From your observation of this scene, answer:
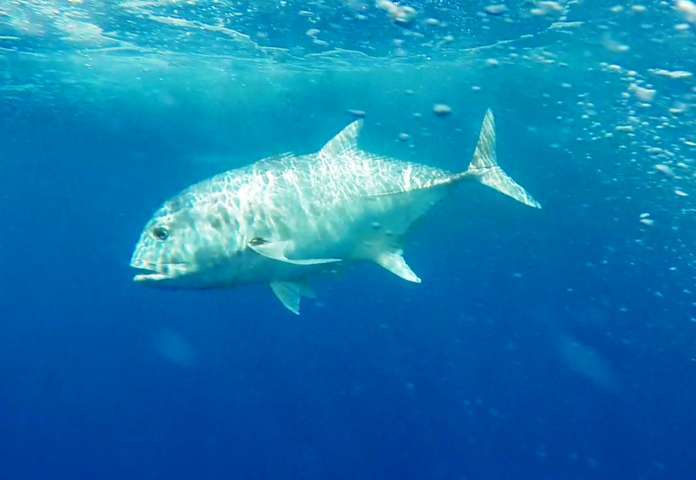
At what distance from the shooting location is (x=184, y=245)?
26.8ft

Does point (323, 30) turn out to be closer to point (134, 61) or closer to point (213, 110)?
point (134, 61)

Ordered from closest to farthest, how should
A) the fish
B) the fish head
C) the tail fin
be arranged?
the fish head → the fish → the tail fin

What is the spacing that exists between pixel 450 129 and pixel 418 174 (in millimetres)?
22717

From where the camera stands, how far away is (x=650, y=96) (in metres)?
17.1

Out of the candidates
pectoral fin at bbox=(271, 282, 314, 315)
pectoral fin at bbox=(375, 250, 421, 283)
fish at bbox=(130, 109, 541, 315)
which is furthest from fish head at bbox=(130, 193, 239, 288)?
pectoral fin at bbox=(375, 250, 421, 283)

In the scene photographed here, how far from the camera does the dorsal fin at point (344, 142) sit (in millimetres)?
10000

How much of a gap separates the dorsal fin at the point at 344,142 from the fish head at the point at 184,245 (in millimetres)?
2227

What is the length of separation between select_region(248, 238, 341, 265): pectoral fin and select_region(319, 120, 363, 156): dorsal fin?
1.90 metres

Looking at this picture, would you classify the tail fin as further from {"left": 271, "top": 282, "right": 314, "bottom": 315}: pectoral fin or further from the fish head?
the fish head

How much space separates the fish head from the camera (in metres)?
8.03

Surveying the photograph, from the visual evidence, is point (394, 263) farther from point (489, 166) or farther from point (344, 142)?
point (489, 166)

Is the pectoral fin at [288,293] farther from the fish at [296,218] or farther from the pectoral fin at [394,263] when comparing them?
the pectoral fin at [394,263]

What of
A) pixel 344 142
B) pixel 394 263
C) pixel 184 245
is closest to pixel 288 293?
pixel 184 245

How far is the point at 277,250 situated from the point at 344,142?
2.48 m
